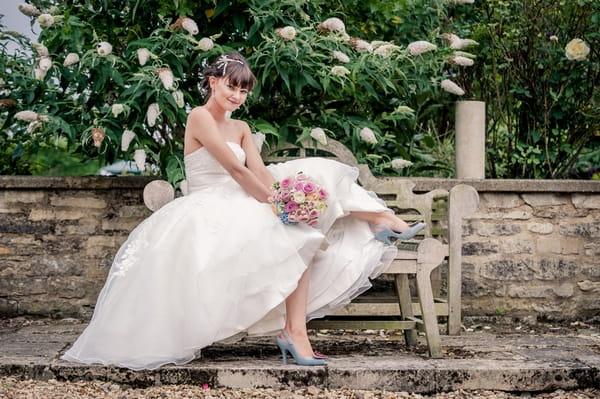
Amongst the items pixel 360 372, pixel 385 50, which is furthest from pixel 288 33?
pixel 360 372

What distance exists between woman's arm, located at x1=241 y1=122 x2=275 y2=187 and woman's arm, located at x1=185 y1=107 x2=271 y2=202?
0.12 meters

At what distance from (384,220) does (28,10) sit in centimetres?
270

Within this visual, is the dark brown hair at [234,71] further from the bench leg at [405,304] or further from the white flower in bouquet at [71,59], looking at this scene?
the bench leg at [405,304]

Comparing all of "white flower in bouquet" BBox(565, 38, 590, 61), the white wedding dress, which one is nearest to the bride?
the white wedding dress

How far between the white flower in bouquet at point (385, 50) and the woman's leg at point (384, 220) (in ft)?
3.81

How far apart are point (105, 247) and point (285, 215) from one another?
2.00m

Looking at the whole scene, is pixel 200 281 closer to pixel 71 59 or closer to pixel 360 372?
pixel 360 372

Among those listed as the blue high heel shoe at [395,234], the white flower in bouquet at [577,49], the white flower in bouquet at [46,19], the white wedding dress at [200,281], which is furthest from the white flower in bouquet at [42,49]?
the white flower in bouquet at [577,49]

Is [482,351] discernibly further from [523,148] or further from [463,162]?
[523,148]

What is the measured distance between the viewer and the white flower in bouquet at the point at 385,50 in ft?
15.0

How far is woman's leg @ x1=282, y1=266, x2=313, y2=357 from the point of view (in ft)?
11.6

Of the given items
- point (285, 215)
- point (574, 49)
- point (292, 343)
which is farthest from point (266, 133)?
point (574, 49)

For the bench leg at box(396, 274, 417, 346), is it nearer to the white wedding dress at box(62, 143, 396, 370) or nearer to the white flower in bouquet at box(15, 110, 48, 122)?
the white wedding dress at box(62, 143, 396, 370)

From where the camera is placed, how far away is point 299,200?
3465 mm
